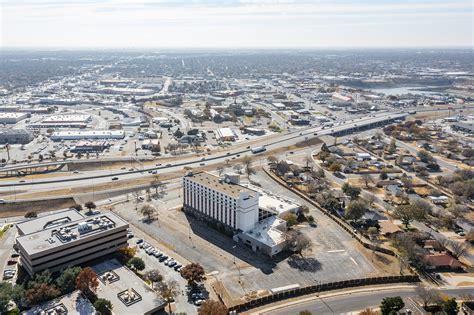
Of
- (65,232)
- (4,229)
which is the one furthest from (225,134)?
(65,232)

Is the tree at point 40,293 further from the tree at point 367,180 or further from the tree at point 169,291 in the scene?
the tree at point 367,180

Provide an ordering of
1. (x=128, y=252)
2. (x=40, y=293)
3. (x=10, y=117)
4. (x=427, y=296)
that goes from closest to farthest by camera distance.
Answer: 1. (x=40, y=293)
2. (x=427, y=296)
3. (x=128, y=252)
4. (x=10, y=117)

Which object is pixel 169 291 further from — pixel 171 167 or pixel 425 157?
pixel 425 157

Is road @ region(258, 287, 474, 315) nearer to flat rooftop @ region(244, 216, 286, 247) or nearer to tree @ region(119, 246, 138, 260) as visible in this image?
flat rooftop @ region(244, 216, 286, 247)

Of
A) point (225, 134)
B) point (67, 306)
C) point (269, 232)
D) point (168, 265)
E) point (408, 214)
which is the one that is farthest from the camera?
point (225, 134)

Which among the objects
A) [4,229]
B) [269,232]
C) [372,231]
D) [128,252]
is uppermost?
[4,229]

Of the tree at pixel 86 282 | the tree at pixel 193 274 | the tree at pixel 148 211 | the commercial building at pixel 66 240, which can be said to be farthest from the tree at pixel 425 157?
the tree at pixel 86 282
